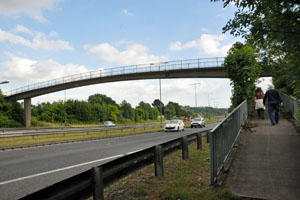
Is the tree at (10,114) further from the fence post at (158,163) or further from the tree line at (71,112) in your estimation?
the fence post at (158,163)

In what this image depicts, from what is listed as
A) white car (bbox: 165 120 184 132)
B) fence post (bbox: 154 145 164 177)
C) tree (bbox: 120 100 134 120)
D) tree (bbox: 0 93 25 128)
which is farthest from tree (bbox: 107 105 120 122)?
fence post (bbox: 154 145 164 177)

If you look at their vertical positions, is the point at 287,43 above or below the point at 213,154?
above

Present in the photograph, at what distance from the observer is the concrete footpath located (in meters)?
3.88

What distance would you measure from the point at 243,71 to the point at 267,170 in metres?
12.2

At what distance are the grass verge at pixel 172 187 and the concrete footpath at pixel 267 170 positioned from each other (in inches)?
18.0

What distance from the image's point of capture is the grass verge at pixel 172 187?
3895 mm

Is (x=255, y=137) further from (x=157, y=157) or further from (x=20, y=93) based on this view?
(x=20, y=93)

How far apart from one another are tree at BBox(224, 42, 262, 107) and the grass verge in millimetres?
11301

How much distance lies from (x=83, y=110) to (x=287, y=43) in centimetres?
8564

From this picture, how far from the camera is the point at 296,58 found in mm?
4922

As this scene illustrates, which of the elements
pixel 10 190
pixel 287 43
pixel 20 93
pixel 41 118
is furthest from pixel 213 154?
pixel 41 118

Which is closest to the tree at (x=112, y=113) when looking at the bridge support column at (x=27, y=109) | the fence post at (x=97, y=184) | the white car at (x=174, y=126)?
the bridge support column at (x=27, y=109)

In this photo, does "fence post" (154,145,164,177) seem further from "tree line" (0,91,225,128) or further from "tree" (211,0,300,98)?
"tree line" (0,91,225,128)

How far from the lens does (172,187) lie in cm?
450
